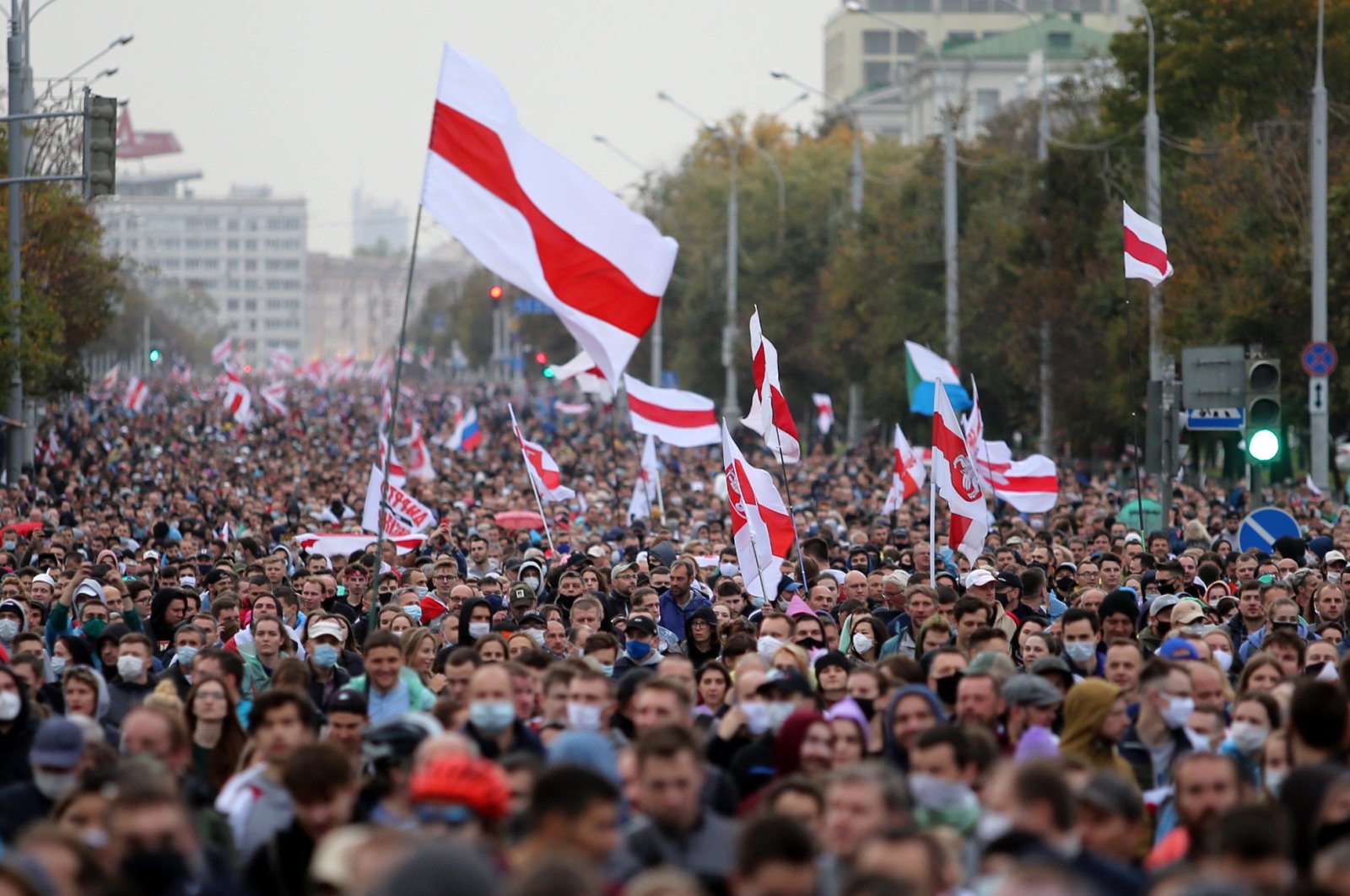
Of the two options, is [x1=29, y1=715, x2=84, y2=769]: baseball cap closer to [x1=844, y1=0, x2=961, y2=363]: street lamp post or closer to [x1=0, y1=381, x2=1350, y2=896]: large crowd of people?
[x1=0, y1=381, x2=1350, y2=896]: large crowd of people

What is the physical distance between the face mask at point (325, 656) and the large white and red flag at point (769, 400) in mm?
4655

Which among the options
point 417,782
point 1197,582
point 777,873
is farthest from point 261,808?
point 1197,582

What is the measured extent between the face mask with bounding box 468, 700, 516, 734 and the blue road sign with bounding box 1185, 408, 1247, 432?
1383 cm

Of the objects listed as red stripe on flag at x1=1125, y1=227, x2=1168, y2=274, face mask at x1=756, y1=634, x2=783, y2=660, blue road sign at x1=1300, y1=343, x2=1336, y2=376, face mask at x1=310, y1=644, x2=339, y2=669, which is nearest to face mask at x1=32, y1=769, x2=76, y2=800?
face mask at x1=310, y1=644, x2=339, y2=669

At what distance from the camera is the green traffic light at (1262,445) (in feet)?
66.5

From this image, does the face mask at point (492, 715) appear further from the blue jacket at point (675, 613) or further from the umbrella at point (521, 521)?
the umbrella at point (521, 521)

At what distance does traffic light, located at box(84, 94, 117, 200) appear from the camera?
2270cm

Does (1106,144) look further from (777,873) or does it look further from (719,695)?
(777,873)

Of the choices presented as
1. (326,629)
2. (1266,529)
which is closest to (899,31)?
(1266,529)

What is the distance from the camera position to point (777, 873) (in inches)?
225

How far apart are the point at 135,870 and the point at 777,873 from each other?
5.21ft

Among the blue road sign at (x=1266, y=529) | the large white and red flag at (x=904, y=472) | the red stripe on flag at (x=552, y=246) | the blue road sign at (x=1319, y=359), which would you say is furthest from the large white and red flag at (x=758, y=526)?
the blue road sign at (x=1319, y=359)

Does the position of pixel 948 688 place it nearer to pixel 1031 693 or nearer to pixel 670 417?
pixel 1031 693

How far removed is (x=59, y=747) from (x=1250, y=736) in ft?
13.5
